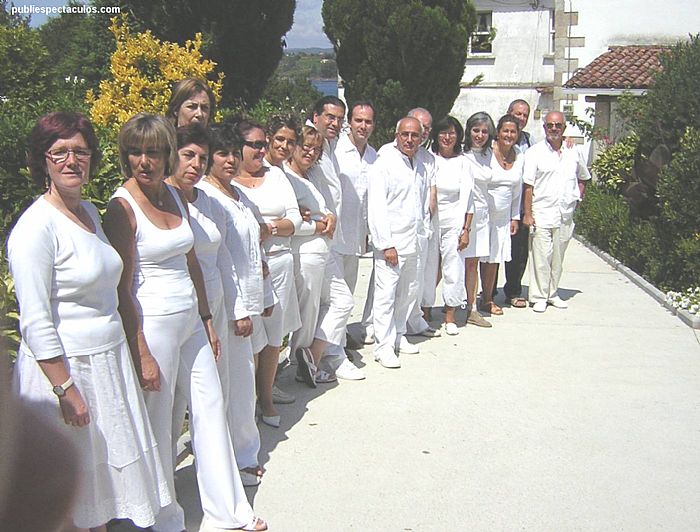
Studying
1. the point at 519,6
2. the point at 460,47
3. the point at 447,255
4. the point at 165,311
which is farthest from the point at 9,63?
the point at 519,6

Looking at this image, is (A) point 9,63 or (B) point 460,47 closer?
(A) point 9,63

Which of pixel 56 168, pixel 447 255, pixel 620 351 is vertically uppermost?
pixel 56 168

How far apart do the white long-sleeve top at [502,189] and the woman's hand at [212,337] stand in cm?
508

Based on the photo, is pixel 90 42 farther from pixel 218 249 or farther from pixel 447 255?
pixel 218 249

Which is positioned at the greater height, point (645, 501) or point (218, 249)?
point (218, 249)

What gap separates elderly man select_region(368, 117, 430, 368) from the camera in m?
7.55

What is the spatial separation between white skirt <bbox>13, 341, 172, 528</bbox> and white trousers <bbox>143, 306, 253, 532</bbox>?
36 cm

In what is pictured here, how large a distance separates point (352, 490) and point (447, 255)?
419 centimetres

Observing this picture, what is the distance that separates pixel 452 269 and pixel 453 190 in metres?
0.79

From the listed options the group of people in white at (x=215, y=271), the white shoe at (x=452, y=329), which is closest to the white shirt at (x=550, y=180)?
the group of people in white at (x=215, y=271)

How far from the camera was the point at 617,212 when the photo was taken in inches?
558

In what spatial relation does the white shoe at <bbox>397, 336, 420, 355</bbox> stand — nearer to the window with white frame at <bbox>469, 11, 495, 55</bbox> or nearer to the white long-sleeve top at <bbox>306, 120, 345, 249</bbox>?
the white long-sleeve top at <bbox>306, 120, 345, 249</bbox>

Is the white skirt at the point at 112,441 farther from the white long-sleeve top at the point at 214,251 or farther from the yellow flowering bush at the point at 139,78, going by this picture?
the yellow flowering bush at the point at 139,78

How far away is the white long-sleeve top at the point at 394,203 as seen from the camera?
7535 mm
